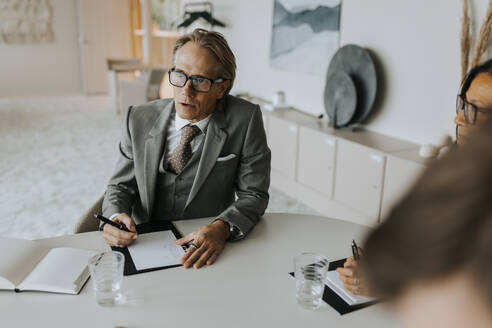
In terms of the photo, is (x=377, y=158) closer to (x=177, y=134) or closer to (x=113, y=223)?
(x=177, y=134)

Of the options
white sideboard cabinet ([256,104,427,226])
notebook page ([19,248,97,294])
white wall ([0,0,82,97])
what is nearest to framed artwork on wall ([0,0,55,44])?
white wall ([0,0,82,97])

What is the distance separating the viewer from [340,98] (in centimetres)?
363

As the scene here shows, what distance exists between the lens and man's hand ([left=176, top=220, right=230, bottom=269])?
1.33 metres

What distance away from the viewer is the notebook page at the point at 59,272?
45.8 inches

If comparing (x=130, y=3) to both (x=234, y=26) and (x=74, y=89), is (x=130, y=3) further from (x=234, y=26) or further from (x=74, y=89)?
(x=234, y=26)

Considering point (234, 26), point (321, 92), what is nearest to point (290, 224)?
point (321, 92)

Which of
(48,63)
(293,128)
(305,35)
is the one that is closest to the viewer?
(293,128)

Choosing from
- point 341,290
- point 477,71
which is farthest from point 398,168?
point 341,290

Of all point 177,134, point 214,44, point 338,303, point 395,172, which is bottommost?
point 395,172

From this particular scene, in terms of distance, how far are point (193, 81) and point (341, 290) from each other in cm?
94

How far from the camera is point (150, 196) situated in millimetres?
1724

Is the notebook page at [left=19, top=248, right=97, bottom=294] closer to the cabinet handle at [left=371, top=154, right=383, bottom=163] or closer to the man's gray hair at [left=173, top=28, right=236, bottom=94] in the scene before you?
the man's gray hair at [left=173, top=28, right=236, bottom=94]

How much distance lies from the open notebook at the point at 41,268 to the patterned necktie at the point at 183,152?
0.50 m

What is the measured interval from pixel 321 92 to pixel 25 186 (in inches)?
110
